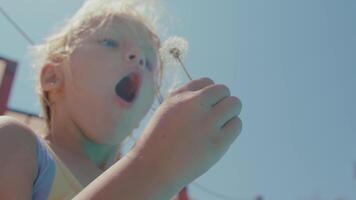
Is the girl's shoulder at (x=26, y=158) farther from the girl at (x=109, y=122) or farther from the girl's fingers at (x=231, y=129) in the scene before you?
the girl's fingers at (x=231, y=129)

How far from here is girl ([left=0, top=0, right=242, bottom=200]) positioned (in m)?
0.45

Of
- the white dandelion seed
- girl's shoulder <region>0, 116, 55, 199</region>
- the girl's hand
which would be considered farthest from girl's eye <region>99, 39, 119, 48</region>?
the girl's hand

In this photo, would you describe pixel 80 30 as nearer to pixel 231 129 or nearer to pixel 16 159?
pixel 16 159

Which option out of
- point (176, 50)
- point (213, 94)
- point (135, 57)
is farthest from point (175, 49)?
point (213, 94)

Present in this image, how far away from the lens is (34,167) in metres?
0.59

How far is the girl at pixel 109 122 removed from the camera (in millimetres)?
451

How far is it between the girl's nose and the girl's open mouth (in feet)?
0.10

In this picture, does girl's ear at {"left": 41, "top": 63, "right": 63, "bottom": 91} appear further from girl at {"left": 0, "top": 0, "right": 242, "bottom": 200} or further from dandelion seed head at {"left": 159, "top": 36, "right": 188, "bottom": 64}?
dandelion seed head at {"left": 159, "top": 36, "right": 188, "bottom": 64}

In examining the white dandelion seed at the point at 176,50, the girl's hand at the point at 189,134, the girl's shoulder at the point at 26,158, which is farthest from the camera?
the white dandelion seed at the point at 176,50

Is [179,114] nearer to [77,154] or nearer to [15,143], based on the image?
[15,143]

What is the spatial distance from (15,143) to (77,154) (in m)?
0.31

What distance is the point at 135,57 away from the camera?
2.93 ft

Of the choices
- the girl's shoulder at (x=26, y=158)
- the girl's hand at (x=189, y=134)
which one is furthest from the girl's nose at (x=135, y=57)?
the girl's hand at (x=189, y=134)

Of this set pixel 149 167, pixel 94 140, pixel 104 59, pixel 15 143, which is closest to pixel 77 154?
pixel 94 140
